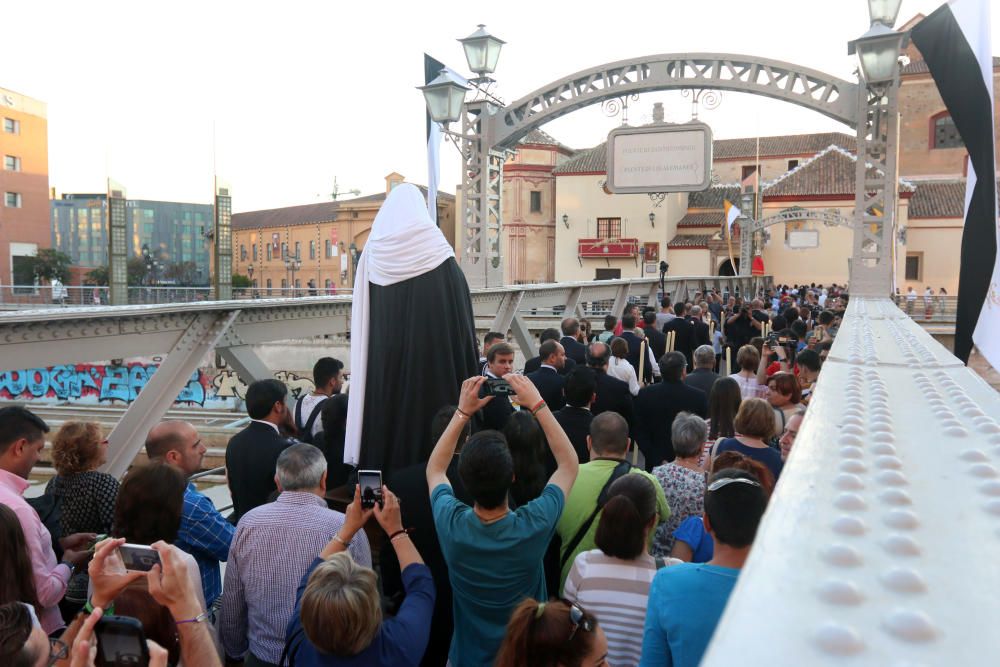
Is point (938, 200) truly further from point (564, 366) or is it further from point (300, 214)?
point (300, 214)

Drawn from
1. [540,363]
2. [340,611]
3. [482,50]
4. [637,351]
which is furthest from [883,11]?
[340,611]

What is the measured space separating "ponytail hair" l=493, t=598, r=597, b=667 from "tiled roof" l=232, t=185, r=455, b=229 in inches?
2315

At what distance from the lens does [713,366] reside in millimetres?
7203

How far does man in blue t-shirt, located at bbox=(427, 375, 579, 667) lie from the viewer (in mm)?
3006

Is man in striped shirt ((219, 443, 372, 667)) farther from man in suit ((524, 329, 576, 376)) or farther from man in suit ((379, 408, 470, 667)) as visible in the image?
man in suit ((524, 329, 576, 376))

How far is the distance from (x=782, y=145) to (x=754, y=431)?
57.4 m

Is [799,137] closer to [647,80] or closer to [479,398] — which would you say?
[647,80]

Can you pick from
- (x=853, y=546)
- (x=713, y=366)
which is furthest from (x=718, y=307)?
(x=853, y=546)

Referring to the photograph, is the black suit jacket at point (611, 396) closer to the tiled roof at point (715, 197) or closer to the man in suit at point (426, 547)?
the man in suit at point (426, 547)

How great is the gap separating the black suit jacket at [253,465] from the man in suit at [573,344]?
439 centimetres

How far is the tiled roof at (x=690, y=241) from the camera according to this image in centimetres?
4731

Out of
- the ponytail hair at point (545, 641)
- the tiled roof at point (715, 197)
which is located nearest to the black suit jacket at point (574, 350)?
the ponytail hair at point (545, 641)

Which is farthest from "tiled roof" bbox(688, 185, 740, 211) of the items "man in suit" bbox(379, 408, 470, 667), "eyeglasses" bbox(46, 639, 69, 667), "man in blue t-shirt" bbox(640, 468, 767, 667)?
"eyeglasses" bbox(46, 639, 69, 667)

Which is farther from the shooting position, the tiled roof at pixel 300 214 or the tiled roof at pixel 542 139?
the tiled roof at pixel 300 214
